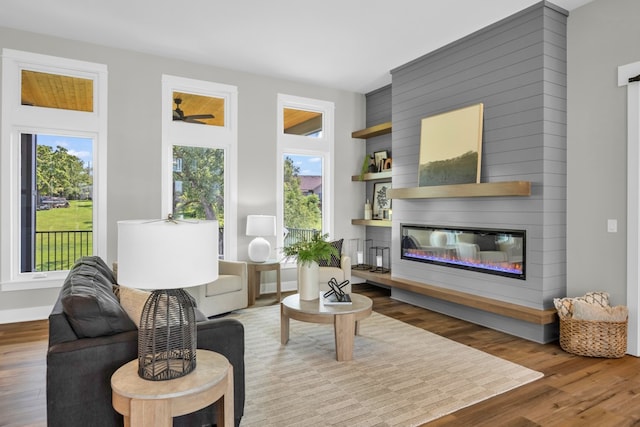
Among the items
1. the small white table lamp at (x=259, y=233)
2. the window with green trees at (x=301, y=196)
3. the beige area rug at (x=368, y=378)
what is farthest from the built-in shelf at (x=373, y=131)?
the beige area rug at (x=368, y=378)

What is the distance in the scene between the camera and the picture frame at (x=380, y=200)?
6305mm

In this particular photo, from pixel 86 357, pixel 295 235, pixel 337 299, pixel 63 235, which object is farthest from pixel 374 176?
pixel 86 357

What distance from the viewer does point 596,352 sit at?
338cm

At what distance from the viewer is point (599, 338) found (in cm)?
335

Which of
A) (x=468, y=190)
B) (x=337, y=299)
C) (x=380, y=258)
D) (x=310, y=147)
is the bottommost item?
(x=337, y=299)

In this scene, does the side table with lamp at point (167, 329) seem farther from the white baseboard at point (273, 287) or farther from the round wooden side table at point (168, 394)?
the white baseboard at point (273, 287)

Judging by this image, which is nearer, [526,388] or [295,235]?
[526,388]

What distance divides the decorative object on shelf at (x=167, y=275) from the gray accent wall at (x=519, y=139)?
3.20 metres

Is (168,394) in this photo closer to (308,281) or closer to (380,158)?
(308,281)

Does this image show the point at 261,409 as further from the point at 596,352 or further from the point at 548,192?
the point at 548,192

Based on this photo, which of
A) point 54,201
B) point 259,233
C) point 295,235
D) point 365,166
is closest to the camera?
point 54,201

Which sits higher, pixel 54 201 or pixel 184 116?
pixel 184 116

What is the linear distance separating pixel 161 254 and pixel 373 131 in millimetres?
4926

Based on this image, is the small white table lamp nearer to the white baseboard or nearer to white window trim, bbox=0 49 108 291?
the white baseboard
